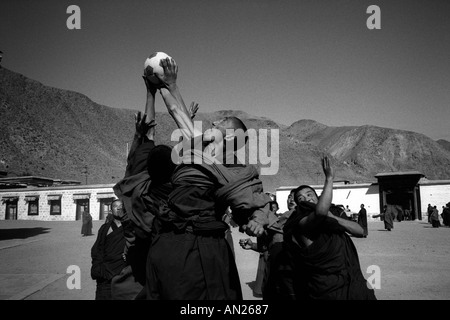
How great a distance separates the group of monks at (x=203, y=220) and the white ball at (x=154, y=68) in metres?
0.05

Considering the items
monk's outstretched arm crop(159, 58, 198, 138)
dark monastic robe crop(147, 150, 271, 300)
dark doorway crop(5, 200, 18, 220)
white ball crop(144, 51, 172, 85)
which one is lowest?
dark doorway crop(5, 200, 18, 220)

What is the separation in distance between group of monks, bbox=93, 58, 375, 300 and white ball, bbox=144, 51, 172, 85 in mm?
50

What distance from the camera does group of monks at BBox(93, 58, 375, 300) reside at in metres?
2.34

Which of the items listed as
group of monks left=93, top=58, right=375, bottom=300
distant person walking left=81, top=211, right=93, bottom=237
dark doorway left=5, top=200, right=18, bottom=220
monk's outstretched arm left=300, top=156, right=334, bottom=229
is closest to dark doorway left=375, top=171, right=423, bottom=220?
distant person walking left=81, top=211, right=93, bottom=237

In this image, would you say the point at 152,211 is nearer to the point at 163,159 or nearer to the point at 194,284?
the point at 163,159

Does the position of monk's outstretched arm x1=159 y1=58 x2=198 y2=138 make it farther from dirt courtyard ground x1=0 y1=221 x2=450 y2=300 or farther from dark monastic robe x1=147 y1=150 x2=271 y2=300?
dirt courtyard ground x1=0 y1=221 x2=450 y2=300

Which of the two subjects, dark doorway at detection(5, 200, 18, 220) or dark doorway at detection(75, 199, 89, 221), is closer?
dark doorway at detection(75, 199, 89, 221)

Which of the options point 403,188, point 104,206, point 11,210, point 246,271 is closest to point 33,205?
point 11,210

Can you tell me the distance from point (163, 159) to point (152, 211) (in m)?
0.42

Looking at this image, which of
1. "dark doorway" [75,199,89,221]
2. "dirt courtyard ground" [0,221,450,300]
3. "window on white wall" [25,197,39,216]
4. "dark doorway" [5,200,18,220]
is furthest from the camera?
"dark doorway" [5,200,18,220]

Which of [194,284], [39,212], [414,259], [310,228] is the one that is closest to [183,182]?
[194,284]

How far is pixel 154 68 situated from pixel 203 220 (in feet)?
4.95

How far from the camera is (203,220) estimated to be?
240 cm

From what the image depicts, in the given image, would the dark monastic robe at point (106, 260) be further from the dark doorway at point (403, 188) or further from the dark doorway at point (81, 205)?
the dark doorway at point (81, 205)
